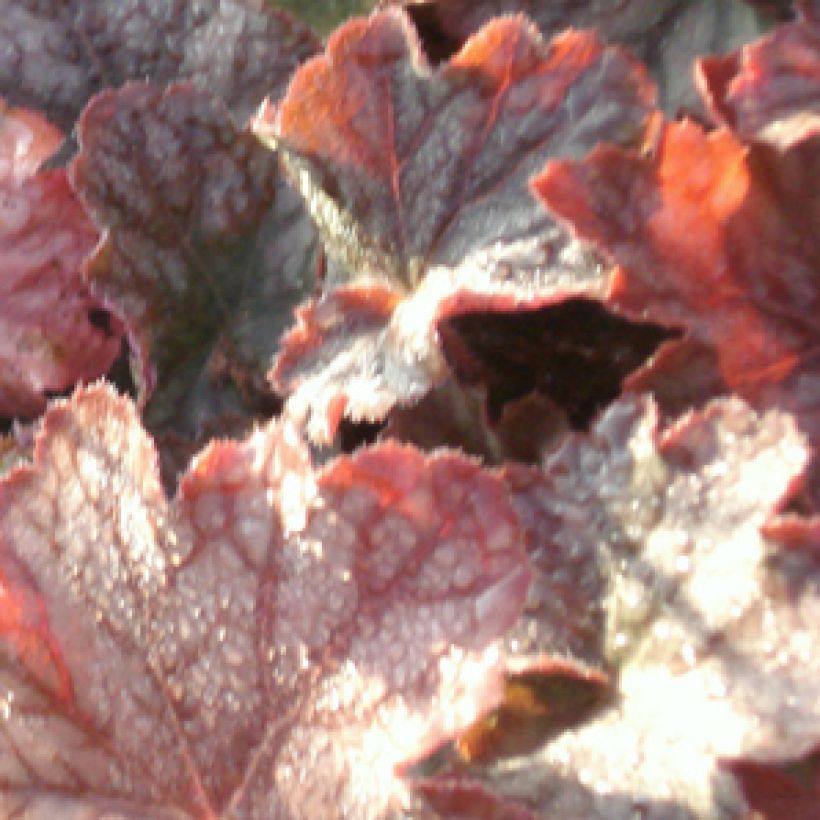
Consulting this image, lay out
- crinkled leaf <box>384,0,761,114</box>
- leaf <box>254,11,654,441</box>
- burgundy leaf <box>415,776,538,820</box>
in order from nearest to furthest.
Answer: burgundy leaf <box>415,776,538,820</box> → leaf <box>254,11,654,441</box> → crinkled leaf <box>384,0,761,114</box>

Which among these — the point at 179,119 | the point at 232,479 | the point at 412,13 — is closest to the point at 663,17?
the point at 412,13

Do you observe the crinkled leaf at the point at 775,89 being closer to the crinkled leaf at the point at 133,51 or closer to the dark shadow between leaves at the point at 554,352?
the dark shadow between leaves at the point at 554,352

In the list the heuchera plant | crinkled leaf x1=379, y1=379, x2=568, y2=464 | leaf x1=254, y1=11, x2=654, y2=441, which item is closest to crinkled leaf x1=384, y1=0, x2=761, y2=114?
the heuchera plant

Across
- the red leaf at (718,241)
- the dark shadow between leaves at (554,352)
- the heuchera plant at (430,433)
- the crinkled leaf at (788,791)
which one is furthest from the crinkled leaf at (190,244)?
the crinkled leaf at (788,791)

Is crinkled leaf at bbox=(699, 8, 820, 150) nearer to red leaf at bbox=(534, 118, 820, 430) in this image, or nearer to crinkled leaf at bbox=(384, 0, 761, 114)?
red leaf at bbox=(534, 118, 820, 430)

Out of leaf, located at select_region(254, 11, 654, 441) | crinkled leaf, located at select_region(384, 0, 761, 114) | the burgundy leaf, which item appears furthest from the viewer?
crinkled leaf, located at select_region(384, 0, 761, 114)

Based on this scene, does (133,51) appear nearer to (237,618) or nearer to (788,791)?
(237,618)

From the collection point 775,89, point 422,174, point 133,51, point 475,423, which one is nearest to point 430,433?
point 475,423
